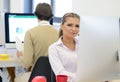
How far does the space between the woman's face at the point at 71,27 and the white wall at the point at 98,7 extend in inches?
64.2

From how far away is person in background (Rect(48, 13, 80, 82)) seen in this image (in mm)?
1670

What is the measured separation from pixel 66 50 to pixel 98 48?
0.58 meters

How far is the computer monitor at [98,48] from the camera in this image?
3.85 feet

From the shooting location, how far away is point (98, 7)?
3600 mm

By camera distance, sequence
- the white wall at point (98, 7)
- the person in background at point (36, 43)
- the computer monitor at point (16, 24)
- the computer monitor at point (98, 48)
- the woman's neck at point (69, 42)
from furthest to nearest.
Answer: the white wall at point (98, 7) → the computer monitor at point (16, 24) → the person in background at point (36, 43) → the woman's neck at point (69, 42) → the computer monitor at point (98, 48)

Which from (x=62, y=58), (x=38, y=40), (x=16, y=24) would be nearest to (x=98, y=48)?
(x=62, y=58)

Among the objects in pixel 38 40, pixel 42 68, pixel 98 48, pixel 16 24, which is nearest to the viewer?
pixel 98 48

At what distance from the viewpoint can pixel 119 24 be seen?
1.25 m

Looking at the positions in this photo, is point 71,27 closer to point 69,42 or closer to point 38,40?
point 69,42

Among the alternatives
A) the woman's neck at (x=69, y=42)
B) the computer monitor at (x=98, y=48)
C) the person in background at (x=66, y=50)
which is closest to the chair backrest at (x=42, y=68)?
the person in background at (x=66, y=50)

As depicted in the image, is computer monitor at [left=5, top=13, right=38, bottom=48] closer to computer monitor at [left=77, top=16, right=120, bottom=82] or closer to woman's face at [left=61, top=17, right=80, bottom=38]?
woman's face at [left=61, top=17, right=80, bottom=38]

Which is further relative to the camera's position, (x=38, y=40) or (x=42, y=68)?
(x=38, y=40)

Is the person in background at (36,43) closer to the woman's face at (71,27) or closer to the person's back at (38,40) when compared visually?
the person's back at (38,40)

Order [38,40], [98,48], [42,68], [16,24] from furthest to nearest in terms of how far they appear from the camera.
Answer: [16,24], [38,40], [42,68], [98,48]
